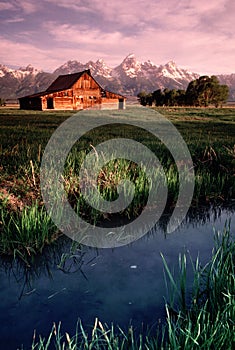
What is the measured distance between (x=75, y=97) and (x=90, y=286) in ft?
140

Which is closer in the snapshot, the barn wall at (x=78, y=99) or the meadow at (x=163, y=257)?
the meadow at (x=163, y=257)

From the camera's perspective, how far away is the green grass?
2.01 metres

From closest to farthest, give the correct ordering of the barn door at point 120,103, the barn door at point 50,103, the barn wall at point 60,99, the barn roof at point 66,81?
the barn wall at point 60,99, the barn door at point 50,103, the barn roof at point 66,81, the barn door at point 120,103

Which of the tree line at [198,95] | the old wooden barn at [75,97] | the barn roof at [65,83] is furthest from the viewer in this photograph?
the tree line at [198,95]

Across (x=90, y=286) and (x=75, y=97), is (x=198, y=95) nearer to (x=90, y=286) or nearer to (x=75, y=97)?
(x=75, y=97)

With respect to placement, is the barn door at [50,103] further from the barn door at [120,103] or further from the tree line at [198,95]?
the tree line at [198,95]

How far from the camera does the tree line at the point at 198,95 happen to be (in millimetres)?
65500

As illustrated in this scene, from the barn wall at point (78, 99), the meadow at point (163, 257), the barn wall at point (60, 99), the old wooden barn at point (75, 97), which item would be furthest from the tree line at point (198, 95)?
the meadow at point (163, 257)

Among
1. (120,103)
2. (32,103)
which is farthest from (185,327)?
(120,103)

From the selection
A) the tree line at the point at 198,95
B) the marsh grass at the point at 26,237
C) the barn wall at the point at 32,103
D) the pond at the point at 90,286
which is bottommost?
the pond at the point at 90,286

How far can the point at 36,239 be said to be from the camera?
3.88 meters

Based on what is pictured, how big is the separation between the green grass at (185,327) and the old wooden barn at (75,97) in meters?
40.2

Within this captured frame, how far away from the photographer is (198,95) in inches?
2569

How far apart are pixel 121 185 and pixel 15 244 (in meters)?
2.26
